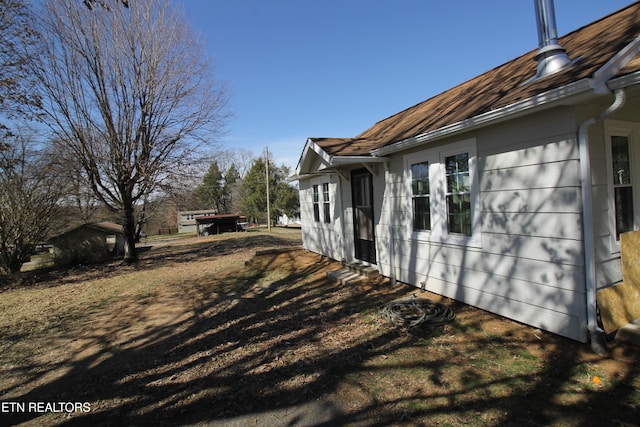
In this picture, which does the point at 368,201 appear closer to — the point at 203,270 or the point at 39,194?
the point at 203,270

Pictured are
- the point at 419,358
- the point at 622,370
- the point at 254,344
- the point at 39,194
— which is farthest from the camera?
the point at 39,194

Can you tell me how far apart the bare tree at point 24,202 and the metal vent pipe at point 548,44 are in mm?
15390

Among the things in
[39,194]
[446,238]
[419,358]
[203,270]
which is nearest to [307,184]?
[203,270]

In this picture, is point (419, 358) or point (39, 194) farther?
point (39, 194)

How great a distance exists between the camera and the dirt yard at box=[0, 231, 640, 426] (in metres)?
2.89

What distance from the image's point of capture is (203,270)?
35.5 ft

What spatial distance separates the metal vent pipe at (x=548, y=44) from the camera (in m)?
4.16

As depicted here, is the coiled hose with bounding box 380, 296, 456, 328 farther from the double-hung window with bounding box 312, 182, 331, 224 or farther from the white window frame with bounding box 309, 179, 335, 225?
the double-hung window with bounding box 312, 182, 331, 224

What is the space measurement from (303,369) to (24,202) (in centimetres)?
1425

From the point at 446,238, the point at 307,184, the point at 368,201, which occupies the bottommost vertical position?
the point at 446,238

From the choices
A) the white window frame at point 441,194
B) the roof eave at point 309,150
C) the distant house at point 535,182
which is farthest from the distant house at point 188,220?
the distant house at point 535,182

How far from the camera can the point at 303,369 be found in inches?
148

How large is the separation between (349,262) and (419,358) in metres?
4.86

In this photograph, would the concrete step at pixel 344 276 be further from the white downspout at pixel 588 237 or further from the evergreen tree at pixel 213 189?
the evergreen tree at pixel 213 189
